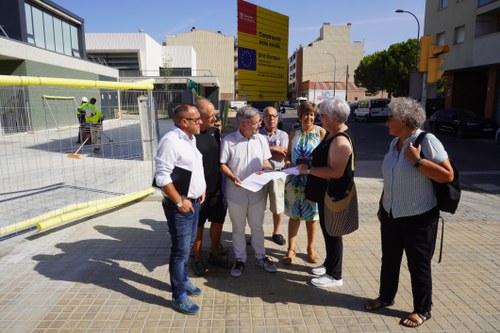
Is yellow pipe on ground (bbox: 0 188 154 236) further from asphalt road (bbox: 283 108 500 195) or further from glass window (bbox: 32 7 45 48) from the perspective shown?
glass window (bbox: 32 7 45 48)

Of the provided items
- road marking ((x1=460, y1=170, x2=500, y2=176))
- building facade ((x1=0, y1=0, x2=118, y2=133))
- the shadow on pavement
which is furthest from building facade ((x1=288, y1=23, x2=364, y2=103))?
the shadow on pavement

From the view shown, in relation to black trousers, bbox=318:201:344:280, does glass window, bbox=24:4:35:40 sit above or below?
above

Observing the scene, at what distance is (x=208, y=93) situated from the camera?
158 feet

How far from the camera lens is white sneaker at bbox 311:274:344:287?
355 cm

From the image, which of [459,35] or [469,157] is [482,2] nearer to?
[459,35]

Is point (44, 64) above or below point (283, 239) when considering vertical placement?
above

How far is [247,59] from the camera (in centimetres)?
669

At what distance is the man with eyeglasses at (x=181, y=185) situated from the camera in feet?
9.44

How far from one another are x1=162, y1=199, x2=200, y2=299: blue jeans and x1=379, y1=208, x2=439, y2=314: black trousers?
1659 mm

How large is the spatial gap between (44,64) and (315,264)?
20.9 meters

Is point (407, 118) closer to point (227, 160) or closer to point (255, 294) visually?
point (227, 160)

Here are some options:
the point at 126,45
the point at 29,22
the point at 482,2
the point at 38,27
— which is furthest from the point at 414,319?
the point at 126,45

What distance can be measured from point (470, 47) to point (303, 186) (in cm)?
2373

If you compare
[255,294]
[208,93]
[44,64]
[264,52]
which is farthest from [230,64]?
[255,294]
